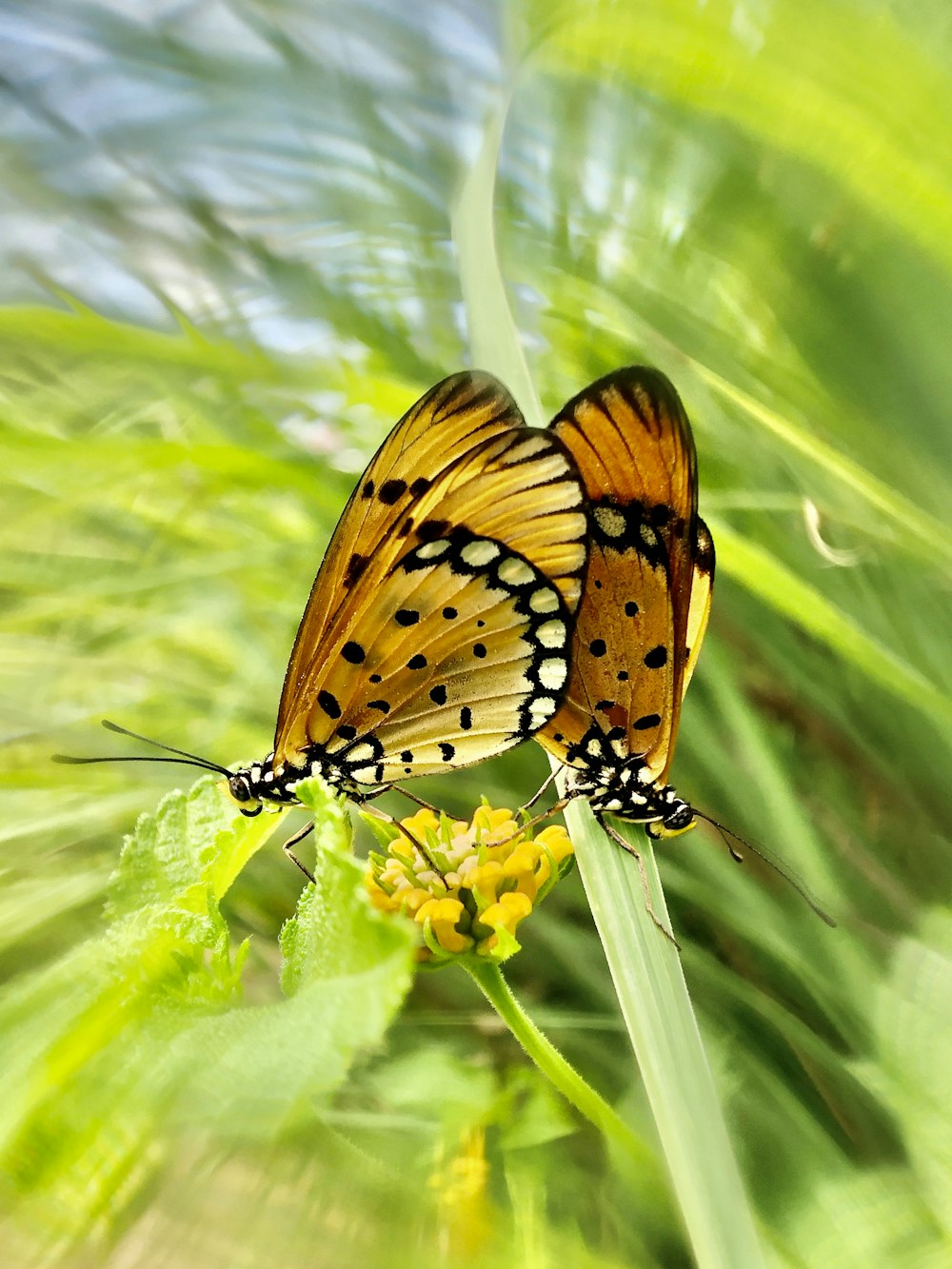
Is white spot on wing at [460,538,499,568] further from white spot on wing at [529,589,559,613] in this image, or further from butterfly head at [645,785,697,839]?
butterfly head at [645,785,697,839]

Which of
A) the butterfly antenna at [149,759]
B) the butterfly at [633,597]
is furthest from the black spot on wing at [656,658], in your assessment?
the butterfly antenna at [149,759]

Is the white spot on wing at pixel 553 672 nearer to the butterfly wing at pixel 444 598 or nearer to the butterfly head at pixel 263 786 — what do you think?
the butterfly wing at pixel 444 598

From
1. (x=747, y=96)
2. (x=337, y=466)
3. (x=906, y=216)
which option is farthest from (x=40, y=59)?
(x=906, y=216)

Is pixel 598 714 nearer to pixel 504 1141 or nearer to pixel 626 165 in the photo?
pixel 504 1141

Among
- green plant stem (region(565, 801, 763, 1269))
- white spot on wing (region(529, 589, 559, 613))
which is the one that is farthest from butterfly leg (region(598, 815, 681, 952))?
white spot on wing (region(529, 589, 559, 613))

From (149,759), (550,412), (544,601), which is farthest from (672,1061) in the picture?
(550,412)

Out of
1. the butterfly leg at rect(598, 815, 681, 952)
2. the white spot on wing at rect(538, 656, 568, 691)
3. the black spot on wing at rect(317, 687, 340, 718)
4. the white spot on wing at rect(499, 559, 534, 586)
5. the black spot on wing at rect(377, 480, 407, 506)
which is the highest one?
the black spot on wing at rect(377, 480, 407, 506)

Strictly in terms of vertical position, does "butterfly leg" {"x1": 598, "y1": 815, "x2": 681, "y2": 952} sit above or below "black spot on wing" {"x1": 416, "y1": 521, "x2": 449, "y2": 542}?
below
